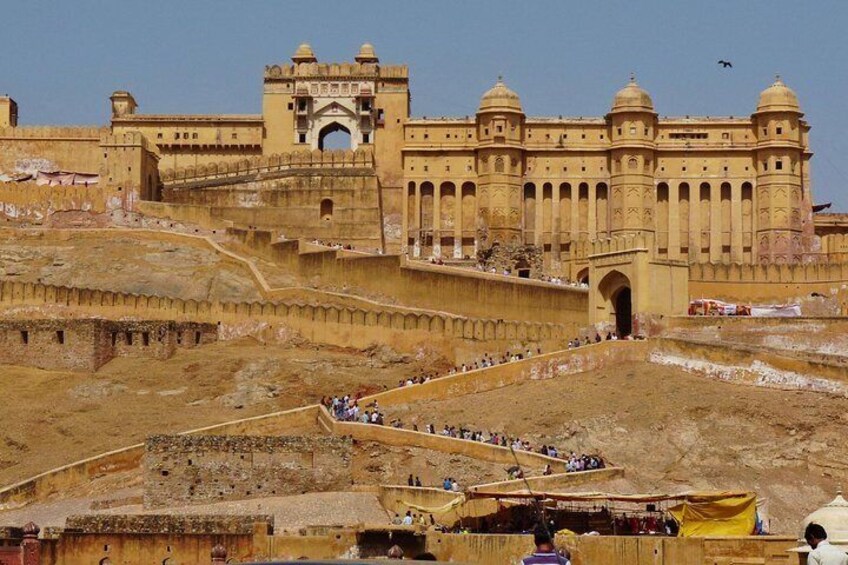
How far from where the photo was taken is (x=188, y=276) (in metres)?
56.0

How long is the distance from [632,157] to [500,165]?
5.07 metres

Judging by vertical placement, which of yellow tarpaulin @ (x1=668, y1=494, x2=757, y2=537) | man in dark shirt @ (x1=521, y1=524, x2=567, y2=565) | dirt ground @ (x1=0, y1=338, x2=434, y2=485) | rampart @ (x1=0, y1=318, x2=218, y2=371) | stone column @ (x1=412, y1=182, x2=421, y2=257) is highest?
stone column @ (x1=412, y1=182, x2=421, y2=257)

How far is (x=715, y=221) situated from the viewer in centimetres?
6525

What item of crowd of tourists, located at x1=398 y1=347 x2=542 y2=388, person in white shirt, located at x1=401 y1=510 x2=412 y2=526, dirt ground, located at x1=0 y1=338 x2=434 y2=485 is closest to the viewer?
person in white shirt, located at x1=401 y1=510 x2=412 y2=526

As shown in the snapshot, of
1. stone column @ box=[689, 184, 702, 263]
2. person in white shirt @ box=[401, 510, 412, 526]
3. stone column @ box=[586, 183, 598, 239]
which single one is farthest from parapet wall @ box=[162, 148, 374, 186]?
person in white shirt @ box=[401, 510, 412, 526]

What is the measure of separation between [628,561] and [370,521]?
288 inches

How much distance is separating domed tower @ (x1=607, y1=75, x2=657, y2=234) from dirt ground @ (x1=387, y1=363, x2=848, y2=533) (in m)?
21.5

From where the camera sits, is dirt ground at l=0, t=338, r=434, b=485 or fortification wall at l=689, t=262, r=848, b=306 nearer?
dirt ground at l=0, t=338, r=434, b=485

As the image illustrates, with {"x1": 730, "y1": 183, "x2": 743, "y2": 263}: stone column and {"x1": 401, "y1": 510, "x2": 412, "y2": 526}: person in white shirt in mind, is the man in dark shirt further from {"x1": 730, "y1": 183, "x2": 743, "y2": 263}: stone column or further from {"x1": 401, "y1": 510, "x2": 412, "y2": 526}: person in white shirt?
{"x1": 730, "y1": 183, "x2": 743, "y2": 263}: stone column

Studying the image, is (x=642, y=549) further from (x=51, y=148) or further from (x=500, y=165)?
(x=51, y=148)

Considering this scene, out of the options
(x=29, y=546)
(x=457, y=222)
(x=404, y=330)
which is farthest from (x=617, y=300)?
(x=29, y=546)

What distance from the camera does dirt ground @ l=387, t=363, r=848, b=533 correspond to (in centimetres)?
3578

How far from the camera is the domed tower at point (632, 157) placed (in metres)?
64.2

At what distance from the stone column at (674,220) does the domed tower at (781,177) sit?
3.03 m
